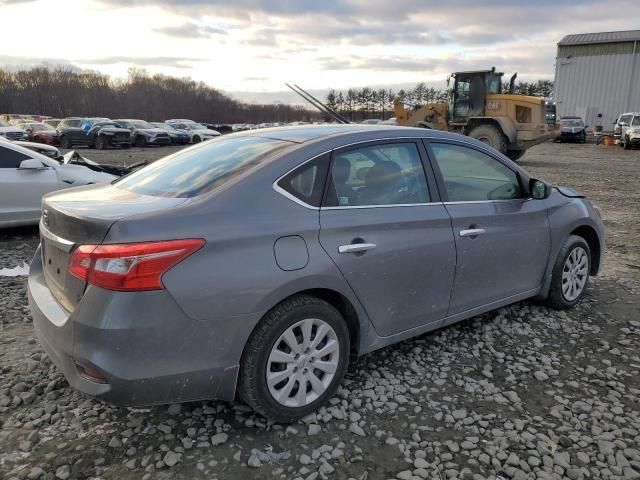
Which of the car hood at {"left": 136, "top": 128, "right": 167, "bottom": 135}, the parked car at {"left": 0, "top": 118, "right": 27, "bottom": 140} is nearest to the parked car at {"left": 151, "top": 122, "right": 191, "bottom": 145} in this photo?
the car hood at {"left": 136, "top": 128, "right": 167, "bottom": 135}

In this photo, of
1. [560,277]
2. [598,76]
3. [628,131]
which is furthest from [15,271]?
[598,76]

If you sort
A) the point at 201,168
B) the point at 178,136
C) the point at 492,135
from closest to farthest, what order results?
the point at 201,168, the point at 492,135, the point at 178,136

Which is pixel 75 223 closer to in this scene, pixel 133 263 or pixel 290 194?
pixel 133 263

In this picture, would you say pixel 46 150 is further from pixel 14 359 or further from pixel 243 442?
pixel 243 442

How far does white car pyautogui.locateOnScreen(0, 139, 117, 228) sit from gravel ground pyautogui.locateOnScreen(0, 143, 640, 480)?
3.23m

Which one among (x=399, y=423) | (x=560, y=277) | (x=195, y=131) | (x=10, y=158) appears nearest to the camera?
(x=399, y=423)

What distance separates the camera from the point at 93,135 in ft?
89.8

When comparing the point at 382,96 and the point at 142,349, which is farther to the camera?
the point at 382,96

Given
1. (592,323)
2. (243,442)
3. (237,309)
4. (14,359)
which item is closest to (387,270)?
(237,309)

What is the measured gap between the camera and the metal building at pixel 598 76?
4459 cm

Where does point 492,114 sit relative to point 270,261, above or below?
above

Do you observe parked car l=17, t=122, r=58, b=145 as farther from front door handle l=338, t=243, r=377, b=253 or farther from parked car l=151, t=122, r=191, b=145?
front door handle l=338, t=243, r=377, b=253

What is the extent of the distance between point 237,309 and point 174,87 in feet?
352

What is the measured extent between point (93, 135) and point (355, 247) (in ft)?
91.6
